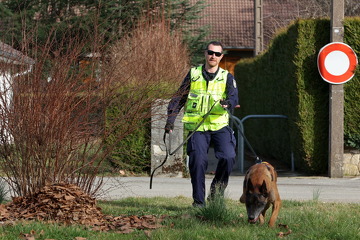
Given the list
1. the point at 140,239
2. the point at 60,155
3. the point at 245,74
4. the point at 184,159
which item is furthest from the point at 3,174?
the point at 245,74

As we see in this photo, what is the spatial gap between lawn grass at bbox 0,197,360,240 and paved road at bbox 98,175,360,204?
113 centimetres

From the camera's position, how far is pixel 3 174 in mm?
7777

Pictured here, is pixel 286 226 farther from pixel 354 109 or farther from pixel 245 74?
pixel 245 74

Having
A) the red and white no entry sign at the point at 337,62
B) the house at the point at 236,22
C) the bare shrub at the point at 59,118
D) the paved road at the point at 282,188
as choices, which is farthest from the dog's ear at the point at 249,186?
the house at the point at 236,22

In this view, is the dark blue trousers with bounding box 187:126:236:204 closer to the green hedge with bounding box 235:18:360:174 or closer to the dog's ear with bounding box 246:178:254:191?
the dog's ear with bounding box 246:178:254:191

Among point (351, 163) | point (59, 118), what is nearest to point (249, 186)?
point (59, 118)

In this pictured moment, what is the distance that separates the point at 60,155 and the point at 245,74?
554 inches

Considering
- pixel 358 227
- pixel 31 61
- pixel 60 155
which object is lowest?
pixel 358 227

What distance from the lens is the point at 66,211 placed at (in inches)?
275

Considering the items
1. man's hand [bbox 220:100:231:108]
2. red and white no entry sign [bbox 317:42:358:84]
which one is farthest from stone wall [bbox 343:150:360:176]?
man's hand [bbox 220:100:231:108]

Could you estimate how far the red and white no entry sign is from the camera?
12.6 metres

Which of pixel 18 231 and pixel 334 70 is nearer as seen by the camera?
pixel 18 231

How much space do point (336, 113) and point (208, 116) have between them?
5.16m

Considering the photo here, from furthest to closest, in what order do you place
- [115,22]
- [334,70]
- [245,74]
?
[115,22] < [245,74] < [334,70]
